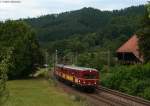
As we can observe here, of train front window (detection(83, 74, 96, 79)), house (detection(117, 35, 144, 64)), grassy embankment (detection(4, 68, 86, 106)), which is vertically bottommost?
grassy embankment (detection(4, 68, 86, 106))

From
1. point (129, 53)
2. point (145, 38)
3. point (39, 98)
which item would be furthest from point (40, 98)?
point (129, 53)

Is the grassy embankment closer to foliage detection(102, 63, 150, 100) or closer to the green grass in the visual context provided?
the green grass

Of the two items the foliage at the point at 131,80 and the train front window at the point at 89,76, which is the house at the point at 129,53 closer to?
the foliage at the point at 131,80

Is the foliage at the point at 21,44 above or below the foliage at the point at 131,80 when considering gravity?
above

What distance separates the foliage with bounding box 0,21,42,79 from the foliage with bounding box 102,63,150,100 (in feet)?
79.9

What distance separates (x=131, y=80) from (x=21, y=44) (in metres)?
33.9

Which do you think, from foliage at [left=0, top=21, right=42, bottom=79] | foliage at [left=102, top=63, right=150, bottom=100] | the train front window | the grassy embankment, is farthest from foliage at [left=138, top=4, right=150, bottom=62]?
foliage at [left=0, top=21, right=42, bottom=79]

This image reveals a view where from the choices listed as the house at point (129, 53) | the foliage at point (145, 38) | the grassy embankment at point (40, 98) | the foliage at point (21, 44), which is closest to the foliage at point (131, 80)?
the foliage at point (145, 38)

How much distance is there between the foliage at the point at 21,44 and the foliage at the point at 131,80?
959 inches

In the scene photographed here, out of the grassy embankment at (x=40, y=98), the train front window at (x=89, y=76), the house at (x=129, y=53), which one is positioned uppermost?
the house at (x=129, y=53)

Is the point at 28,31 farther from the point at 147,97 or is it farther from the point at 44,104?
the point at 44,104

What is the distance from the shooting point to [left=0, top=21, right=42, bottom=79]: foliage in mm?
83875

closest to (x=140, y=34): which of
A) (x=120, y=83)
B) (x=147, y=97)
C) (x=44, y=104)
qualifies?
(x=120, y=83)

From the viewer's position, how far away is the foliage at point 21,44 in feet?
275
